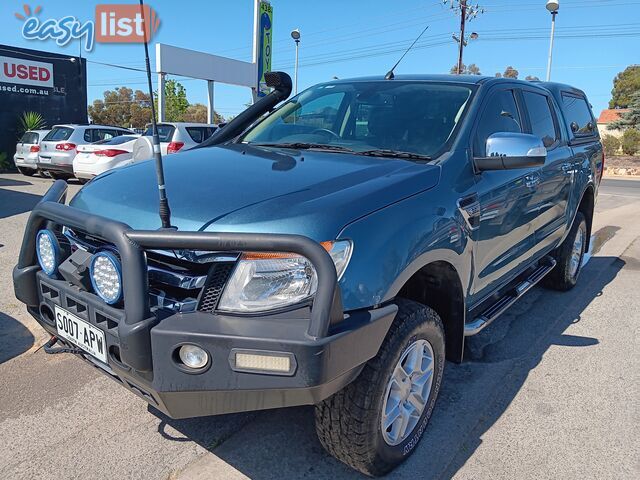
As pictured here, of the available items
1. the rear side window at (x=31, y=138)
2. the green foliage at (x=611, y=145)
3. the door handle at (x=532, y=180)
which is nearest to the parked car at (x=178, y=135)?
the rear side window at (x=31, y=138)

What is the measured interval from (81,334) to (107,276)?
1.17ft

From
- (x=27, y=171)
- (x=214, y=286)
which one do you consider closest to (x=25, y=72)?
(x=27, y=171)

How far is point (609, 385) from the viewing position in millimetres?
3402

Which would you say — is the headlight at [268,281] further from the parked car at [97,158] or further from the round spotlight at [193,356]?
the parked car at [97,158]

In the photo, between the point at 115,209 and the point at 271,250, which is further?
the point at 115,209

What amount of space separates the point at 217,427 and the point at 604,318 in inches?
141

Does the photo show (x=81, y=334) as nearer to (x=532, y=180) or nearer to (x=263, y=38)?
(x=532, y=180)

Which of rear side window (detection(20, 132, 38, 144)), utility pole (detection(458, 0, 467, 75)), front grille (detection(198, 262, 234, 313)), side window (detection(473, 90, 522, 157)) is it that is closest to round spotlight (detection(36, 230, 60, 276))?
front grille (detection(198, 262, 234, 313))

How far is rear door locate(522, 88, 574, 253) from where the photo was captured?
3.99 m

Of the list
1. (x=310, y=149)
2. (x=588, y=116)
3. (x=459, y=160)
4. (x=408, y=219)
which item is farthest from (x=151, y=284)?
(x=588, y=116)

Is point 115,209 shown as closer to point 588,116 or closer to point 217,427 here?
point 217,427

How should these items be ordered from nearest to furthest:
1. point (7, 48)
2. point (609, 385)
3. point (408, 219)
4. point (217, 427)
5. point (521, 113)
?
1. point (408, 219)
2. point (217, 427)
3. point (609, 385)
4. point (521, 113)
5. point (7, 48)

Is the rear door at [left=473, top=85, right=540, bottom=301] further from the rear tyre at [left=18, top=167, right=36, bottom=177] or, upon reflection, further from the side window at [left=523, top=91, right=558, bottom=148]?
the rear tyre at [left=18, top=167, right=36, bottom=177]

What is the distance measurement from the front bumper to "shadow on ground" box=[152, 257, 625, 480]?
709 millimetres
